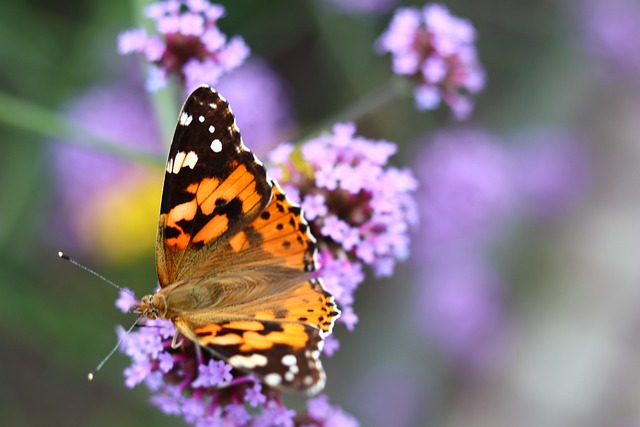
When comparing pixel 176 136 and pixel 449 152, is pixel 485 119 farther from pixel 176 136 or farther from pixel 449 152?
pixel 176 136

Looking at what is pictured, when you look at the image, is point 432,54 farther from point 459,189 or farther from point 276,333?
point 276,333

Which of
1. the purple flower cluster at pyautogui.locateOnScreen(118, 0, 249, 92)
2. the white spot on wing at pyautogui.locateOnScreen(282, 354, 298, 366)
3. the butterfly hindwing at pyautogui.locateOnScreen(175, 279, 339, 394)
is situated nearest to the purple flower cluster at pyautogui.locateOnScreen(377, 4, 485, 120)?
the purple flower cluster at pyautogui.locateOnScreen(118, 0, 249, 92)

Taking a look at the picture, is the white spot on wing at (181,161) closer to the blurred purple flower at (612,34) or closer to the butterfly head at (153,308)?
the butterfly head at (153,308)

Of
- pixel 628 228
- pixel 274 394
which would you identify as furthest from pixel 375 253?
pixel 628 228

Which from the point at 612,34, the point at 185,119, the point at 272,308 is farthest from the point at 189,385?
the point at 612,34

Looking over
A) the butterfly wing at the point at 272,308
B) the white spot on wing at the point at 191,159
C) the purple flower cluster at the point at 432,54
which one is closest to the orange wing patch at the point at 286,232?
the butterfly wing at the point at 272,308

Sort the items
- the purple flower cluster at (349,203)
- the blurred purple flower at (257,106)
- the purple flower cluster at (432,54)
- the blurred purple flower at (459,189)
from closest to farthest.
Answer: the purple flower cluster at (349,203) → the purple flower cluster at (432,54) → the blurred purple flower at (257,106) → the blurred purple flower at (459,189)

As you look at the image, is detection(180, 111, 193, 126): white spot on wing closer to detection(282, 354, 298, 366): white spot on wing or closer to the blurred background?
detection(282, 354, 298, 366): white spot on wing
